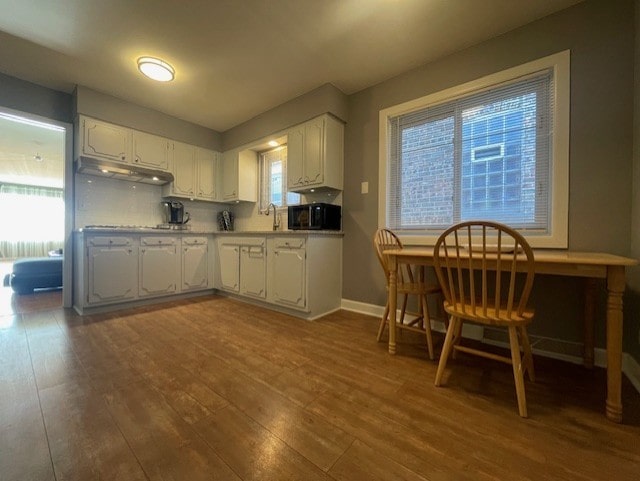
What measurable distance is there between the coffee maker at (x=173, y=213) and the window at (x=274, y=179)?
1.15m

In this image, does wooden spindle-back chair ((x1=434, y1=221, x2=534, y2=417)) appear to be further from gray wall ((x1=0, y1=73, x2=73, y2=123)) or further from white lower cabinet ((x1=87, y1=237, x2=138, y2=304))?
gray wall ((x1=0, y1=73, x2=73, y2=123))

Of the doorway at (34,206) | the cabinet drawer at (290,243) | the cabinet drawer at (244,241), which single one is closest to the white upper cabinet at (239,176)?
the cabinet drawer at (244,241)

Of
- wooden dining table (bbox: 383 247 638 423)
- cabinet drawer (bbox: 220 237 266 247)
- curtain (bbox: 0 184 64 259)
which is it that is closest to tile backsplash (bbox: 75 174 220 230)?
cabinet drawer (bbox: 220 237 266 247)

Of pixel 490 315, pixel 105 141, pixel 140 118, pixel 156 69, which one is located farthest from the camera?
pixel 140 118

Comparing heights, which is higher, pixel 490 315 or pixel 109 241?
pixel 109 241

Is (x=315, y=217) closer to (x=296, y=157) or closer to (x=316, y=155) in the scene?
(x=316, y=155)

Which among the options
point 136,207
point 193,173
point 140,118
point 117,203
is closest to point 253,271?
point 193,173

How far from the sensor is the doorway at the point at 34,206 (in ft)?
Result: 9.89

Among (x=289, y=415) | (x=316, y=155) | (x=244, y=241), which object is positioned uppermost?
(x=316, y=155)

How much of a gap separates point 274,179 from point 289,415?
3.29 m

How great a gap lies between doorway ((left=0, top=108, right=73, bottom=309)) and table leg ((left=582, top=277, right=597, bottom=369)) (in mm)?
4791

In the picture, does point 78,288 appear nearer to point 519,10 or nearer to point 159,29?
point 159,29

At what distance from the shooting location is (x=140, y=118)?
326cm

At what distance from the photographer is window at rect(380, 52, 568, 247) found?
1898 mm
